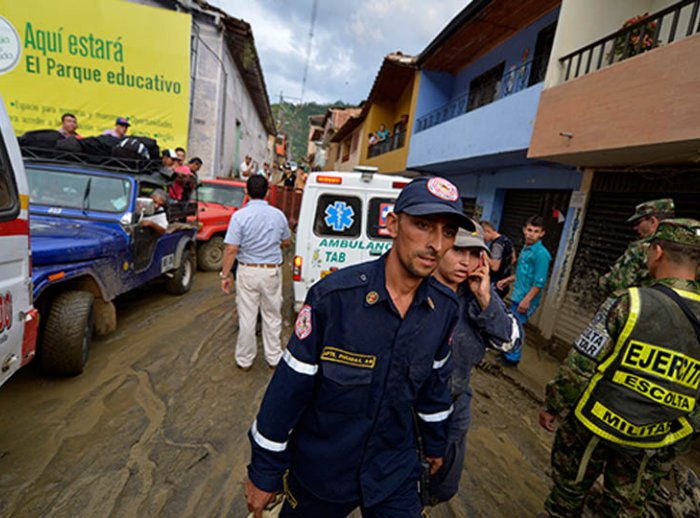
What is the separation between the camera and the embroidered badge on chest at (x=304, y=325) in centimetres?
127

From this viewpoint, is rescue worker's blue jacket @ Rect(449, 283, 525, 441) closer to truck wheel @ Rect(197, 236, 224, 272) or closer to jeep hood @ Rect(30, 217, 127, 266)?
jeep hood @ Rect(30, 217, 127, 266)

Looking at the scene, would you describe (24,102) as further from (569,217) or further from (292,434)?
(569,217)

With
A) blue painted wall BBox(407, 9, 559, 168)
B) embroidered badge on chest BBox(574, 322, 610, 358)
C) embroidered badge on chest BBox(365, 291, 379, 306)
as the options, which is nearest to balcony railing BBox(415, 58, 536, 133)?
blue painted wall BBox(407, 9, 559, 168)

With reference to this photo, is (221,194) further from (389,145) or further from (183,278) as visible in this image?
(389,145)

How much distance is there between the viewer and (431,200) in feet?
4.08

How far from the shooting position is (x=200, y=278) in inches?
292

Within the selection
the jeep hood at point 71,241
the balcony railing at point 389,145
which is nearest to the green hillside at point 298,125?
the balcony railing at point 389,145

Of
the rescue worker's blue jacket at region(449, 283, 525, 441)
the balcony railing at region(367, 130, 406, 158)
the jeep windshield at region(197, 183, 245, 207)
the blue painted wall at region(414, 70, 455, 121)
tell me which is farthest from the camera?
the balcony railing at region(367, 130, 406, 158)

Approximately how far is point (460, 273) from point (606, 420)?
3.41 ft

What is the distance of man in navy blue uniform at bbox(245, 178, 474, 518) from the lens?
1.26 m

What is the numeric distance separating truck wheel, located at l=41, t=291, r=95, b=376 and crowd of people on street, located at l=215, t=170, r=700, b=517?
9.08 feet

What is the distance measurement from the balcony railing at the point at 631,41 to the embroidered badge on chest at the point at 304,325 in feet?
16.5

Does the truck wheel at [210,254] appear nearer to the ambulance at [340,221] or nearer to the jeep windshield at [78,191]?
the jeep windshield at [78,191]

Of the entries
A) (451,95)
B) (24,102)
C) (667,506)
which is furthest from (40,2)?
(667,506)
